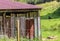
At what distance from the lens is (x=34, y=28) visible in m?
16.6

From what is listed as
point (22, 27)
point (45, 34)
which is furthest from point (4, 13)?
point (45, 34)

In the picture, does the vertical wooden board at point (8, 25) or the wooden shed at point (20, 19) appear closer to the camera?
the wooden shed at point (20, 19)

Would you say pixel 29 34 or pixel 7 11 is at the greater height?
pixel 7 11

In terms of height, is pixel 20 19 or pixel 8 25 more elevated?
pixel 20 19

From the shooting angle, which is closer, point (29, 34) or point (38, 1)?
point (29, 34)

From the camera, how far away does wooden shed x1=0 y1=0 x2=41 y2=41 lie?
15.6 metres

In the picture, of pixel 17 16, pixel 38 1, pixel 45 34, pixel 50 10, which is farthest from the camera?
pixel 38 1

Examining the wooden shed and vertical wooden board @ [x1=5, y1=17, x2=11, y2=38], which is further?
vertical wooden board @ [x1=5, y1=17, x2=11, y2=38]

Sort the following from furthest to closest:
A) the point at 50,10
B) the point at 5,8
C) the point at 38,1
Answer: the point at 38,1, the point at 50,10, the point at 5,8

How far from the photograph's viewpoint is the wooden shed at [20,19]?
15.6 meters

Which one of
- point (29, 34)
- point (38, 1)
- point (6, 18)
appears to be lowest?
point (38, 1)

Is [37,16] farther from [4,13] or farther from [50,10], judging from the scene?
[50,10]

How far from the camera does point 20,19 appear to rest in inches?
632

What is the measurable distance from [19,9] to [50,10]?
18.7 m
